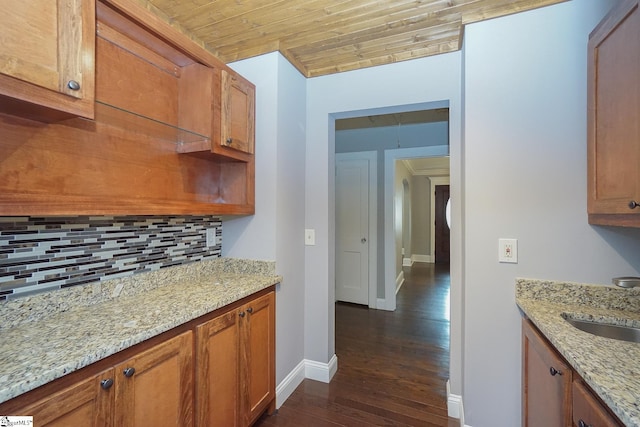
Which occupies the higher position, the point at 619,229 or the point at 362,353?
the point at 619,229

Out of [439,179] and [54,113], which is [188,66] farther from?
[439,179]

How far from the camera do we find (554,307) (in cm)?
137

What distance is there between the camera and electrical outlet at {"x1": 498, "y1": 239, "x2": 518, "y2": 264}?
153cm

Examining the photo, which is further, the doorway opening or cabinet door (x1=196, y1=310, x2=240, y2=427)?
the doorway opening

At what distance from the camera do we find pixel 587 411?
863 millimetres

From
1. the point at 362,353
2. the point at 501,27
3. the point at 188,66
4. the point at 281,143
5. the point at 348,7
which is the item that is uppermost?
the point at 348,7

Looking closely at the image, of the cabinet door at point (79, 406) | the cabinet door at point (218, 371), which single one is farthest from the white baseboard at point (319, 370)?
the cabinet door at point (79, 406)

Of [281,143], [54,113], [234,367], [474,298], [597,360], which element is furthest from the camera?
[281,143]

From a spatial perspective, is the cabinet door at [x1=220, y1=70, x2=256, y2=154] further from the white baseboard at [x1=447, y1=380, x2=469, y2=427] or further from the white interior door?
the white interior door

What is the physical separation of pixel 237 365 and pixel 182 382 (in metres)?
0.36

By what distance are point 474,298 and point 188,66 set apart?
7.13 feet

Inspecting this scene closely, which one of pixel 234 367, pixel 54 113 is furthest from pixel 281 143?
pixel 234 367

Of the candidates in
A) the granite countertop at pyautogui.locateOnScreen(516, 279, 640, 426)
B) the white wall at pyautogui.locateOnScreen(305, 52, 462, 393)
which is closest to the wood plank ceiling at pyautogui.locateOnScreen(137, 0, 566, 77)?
the white wall at pyautogui.locateOnScreen(305, 52, 462, 393)

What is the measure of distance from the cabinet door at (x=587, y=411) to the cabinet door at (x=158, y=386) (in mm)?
1457
